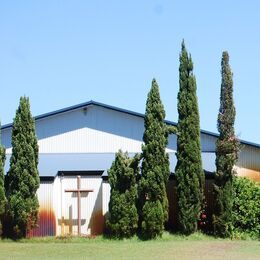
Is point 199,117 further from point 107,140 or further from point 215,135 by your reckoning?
point 107,140

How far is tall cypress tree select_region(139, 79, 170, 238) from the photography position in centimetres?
2516

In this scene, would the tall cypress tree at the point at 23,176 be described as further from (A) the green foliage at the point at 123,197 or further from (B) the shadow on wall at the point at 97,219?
(A) the green foliage at the point at 123,197

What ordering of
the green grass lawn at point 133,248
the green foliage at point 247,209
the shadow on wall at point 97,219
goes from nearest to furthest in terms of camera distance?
1. the green grass lawn at point 133,248
2. the green foliage at point 247,209
3. the shadow on wall at point 97,219

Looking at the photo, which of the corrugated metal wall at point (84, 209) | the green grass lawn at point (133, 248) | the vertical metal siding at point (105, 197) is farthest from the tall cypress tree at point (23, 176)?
the vertical metal siding at point (105, 197)

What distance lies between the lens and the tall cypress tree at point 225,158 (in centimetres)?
2592

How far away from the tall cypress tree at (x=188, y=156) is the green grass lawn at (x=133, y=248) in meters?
0.95

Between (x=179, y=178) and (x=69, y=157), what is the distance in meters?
6.06

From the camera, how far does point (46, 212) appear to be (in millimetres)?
26797

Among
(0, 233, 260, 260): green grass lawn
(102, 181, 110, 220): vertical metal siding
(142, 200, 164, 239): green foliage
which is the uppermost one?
(102, 181, 110, 220): vertical metal siding

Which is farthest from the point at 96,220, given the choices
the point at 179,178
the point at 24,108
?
the point at 24,108

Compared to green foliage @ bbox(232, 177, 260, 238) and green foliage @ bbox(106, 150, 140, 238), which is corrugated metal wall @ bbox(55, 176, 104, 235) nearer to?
green foliage @ bbox(106, 150, 140, 238)

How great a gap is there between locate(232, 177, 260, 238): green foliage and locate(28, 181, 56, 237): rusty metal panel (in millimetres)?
7723

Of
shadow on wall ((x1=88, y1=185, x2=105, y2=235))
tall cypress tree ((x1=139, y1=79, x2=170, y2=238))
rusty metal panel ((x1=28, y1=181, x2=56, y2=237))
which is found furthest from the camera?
shadow on wall ((x1=88, y1=185, x2=105, y2=235))

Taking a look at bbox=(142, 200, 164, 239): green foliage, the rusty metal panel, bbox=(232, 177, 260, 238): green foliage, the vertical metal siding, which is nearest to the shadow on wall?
the vertical metal siding
